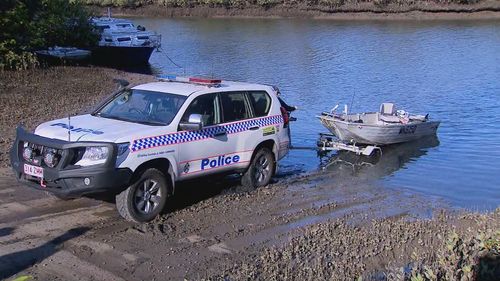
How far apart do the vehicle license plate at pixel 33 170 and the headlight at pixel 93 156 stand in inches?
19.6

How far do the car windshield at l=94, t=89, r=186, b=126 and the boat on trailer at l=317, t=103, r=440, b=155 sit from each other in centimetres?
696

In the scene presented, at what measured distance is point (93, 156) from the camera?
8516 millimetres

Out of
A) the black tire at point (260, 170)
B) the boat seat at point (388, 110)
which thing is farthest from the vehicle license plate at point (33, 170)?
the boat seat at point (388, 110)

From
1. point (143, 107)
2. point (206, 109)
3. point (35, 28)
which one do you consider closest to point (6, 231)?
point (143, 107)

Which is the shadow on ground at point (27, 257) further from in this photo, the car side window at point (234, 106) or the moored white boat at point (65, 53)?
the moored white boat at point (65, 53)

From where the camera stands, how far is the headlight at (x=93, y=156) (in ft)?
27.8

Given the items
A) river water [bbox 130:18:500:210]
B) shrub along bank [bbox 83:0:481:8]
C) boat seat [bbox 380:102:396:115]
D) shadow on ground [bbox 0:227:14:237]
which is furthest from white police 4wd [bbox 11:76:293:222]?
shrub along bank [bbox 83:0:481:8]

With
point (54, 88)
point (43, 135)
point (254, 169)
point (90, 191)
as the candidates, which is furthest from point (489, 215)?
point (54, 88)

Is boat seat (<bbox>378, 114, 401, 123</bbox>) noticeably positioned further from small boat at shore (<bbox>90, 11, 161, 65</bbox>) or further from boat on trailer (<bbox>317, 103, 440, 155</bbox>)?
small boat at shore (<bbox>90, 11, 161, 65</bbox>)

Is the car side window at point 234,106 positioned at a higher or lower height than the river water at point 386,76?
higher

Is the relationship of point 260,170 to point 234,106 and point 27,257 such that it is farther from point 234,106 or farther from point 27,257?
point 27,257

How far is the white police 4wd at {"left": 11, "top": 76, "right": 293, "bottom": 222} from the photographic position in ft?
27.8

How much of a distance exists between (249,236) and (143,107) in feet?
8.79

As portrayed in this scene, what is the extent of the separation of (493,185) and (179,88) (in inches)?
286
